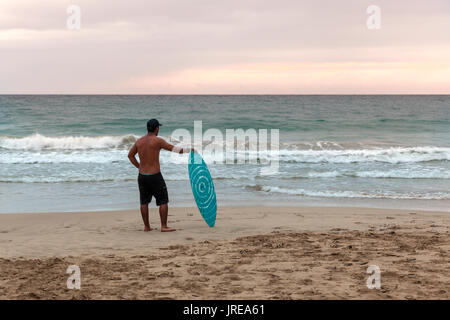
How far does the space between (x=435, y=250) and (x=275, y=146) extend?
→ 665 inches

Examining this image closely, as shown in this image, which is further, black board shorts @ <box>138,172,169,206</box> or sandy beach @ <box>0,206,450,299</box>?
black board shorts @ <box>138,172,169,206</box>

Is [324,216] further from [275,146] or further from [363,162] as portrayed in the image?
[275,146]

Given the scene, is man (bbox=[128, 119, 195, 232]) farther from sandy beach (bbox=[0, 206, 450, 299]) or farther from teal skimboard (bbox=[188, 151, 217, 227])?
sandy beach (bbox=[0, 206, 450, 299])

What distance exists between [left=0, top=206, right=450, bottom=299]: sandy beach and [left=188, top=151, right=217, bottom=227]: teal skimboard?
0.22 m

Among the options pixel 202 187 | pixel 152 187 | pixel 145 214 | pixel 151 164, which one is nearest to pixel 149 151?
pixel 151 164

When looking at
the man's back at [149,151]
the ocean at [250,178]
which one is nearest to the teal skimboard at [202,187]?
the man's back at [149,151]

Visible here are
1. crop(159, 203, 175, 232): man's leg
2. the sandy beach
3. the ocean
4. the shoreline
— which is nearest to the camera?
the sandy beach

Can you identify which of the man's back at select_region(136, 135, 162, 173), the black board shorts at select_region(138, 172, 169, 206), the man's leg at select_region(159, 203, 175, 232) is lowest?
the man's leg at select_region(159, 203, 175, 232)

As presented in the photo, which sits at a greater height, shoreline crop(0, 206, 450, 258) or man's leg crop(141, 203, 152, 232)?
man's leg crop(141, 203, 152, 232)

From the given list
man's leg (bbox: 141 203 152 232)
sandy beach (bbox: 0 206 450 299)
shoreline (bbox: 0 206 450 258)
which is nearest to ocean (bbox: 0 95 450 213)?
shoreline (bbox: 0 206 450 258)

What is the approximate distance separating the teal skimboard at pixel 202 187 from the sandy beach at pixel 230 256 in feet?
0.72

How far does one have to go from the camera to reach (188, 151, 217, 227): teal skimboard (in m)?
7.21

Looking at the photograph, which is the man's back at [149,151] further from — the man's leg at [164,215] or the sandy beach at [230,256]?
the sandy beach at [230,256]

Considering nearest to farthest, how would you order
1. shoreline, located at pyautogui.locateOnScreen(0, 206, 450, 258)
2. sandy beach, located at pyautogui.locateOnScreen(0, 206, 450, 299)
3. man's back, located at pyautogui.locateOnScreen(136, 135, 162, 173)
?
sandy beach, located at pyautogui.locateOnScreen(0, 206, 450, 299)
shoreline, located at pyautogui.locateOnScreen(0, 206, 450, 258)
man's back, located at pyautogui.locateOnScreen(136, 135, 162, 173)
